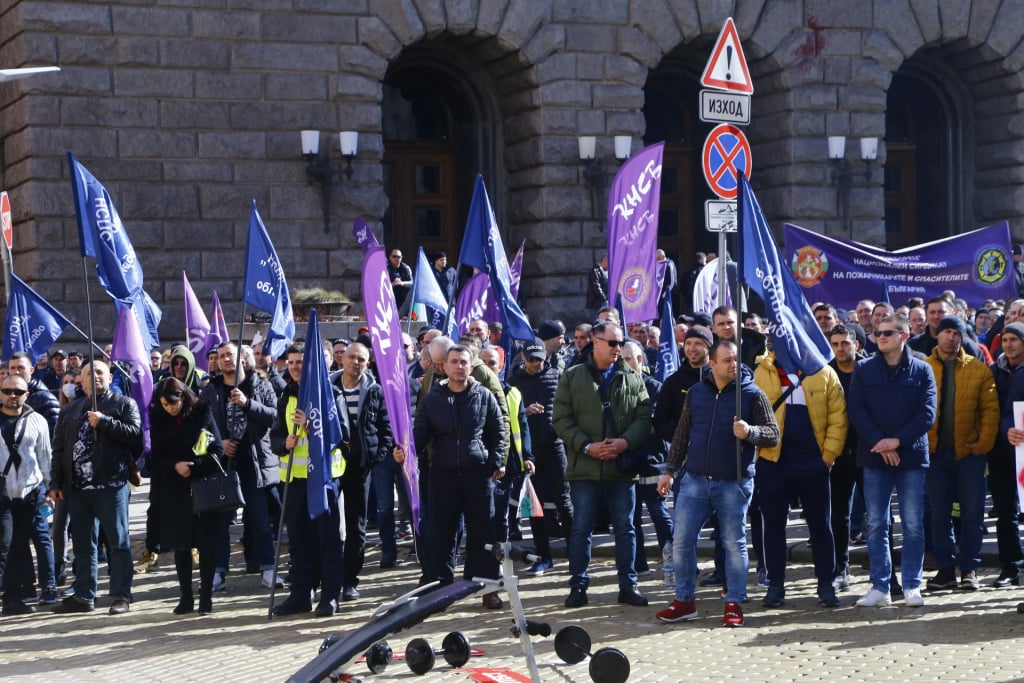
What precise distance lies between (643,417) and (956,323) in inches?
87.0

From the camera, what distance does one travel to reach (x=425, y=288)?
670 inches

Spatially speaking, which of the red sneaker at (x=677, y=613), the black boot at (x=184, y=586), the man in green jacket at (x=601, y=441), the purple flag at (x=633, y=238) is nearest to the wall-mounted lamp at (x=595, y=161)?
the purple flag at (x=633, y=238)

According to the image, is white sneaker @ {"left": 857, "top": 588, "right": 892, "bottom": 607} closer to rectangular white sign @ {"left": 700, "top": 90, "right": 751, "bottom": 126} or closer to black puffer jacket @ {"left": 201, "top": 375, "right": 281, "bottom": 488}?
rectangular white sign @ {"left": 700, "top": 90, "right": 751, "bottom": 126}

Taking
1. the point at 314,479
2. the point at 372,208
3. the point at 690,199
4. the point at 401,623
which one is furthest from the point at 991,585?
the point at 690,199

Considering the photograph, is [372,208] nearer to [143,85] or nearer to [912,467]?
[143,85]

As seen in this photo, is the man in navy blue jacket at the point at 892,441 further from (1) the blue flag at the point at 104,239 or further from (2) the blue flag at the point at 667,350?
(1) the blue flag at the point at 104,239

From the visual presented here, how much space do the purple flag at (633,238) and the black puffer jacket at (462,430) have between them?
2.74 meters

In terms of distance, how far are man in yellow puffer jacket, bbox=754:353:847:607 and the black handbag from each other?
3.63 meters

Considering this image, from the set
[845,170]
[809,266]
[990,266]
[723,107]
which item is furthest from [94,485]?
[845,170]

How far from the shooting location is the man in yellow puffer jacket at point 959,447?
36.8ft

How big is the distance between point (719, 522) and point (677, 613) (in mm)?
636

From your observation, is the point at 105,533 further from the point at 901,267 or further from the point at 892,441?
the point at 901,267

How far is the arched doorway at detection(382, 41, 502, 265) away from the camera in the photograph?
25500 millimetres

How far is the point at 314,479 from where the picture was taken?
1125 centimetres
